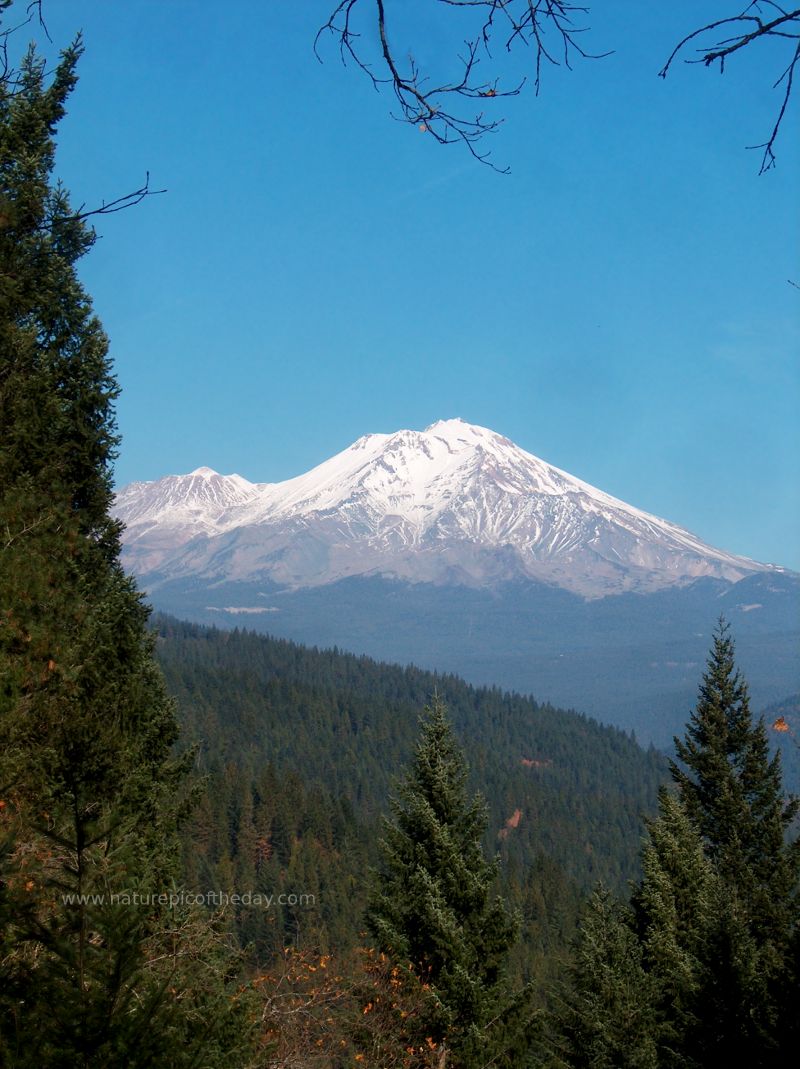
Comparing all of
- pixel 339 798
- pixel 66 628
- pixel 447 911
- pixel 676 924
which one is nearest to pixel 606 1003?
pixel 676 924

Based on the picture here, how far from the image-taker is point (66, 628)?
32.8ft

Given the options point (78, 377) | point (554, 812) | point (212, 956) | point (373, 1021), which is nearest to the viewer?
point (212, 956)

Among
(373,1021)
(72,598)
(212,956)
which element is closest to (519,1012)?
(373,1021)

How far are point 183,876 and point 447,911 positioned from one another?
5.00 meters

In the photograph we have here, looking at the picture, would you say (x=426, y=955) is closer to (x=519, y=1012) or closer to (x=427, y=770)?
(x=519, y=1012)

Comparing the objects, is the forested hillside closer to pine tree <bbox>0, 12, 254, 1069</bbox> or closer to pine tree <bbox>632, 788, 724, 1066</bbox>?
pine tree <bbox>632, 788, 724, 1066</bbox>

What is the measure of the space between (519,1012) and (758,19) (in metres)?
14.4

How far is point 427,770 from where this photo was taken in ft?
50.4

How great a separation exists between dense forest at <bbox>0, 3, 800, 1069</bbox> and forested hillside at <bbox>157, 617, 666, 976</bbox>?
12.2 metres

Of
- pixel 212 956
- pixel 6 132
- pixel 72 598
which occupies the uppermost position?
pixel 6 132

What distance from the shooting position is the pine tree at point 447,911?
13219 mm

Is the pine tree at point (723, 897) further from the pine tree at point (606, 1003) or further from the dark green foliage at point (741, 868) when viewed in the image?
the pine tree at point (606, 1003)

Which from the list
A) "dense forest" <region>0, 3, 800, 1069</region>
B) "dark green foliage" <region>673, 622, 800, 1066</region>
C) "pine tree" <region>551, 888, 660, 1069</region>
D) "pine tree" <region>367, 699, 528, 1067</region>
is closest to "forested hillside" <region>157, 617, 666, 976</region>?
"dark green foliage" <region>673, 622, 800, 1066</region>

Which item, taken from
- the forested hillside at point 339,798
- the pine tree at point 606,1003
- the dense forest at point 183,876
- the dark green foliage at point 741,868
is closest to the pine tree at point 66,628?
the dense forest at point 183,876
